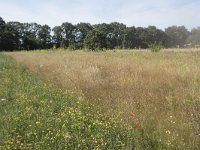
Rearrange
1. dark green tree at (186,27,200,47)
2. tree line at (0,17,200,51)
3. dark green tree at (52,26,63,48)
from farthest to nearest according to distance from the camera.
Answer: dark green tree at (52,26,63,48) → tree line at (0,17,200,51) → dark green tree at (186,27,200,47)

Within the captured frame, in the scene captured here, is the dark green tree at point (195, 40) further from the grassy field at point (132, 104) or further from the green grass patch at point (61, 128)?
the green grass patch at point (61, 128)

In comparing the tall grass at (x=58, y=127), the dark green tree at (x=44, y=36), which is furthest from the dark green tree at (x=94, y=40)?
the dark green tree at (x=44, y=36)

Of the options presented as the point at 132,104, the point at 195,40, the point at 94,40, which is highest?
the point at 195,40

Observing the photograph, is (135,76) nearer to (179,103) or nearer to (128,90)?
(128,90)

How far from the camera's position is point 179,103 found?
19.0 ft

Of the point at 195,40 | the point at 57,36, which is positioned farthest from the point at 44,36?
the point at 195,40

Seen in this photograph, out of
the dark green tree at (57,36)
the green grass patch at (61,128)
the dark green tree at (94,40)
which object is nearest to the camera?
the green grass patch at (61,128)

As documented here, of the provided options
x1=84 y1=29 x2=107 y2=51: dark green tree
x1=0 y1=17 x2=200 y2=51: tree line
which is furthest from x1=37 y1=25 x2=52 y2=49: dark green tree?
x1=84 y1=29 x2=107 y2=51: dark green tree

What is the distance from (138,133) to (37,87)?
4.91 meters

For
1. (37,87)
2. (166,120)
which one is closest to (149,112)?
(166,120)

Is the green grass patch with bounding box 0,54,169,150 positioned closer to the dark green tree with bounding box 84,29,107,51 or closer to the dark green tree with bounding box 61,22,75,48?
the dark green tree with bounding box 84,29,107,51

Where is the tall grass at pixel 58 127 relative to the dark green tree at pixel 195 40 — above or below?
below

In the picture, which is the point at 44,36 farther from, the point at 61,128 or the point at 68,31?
the point at 61,128

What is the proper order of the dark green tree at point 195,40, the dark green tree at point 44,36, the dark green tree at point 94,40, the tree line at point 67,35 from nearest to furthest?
the dark green tree at point 195,40 < the dark green tree at point 94,40 < the tree line at point 67,35 < the dark green tree at point 44,36
